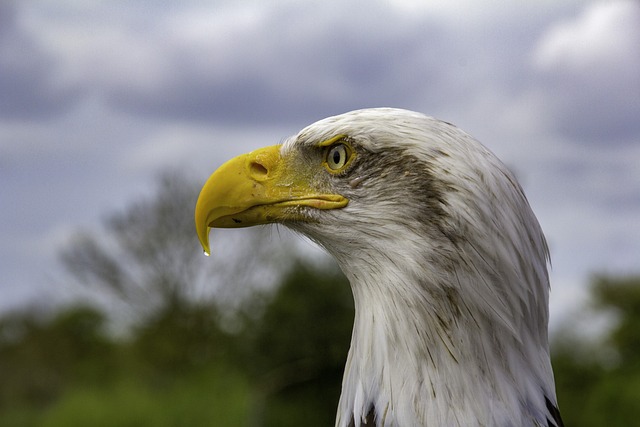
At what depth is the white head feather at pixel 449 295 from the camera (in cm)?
286

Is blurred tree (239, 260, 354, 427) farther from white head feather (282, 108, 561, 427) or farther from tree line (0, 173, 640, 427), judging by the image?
white head feather (282, 108, 561, 427)

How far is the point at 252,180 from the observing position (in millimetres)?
3475

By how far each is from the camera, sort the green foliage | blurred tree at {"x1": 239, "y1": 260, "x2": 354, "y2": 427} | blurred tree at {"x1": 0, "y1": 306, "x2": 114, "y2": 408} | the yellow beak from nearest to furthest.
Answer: the yellow beak < blurred tree at {"x1": 239, "y1": 260, "x2": 354, "y2": 427} < the green foliage < blurred tree at {"x1": 0, "y1": 306, "x2": 114, "y2": 408}

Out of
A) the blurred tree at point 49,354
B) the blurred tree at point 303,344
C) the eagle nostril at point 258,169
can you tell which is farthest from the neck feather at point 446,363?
the blurred tree at point 49,354

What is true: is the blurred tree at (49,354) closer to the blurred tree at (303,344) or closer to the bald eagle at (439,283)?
the blurred tree at (303,344)

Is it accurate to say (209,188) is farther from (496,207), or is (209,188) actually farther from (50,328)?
(50,328)

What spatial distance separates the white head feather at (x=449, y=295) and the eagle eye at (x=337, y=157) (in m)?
0.20

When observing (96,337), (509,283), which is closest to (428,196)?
(509,283)

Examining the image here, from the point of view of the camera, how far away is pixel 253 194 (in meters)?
3.45

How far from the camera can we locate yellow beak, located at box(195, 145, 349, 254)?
3447 mm

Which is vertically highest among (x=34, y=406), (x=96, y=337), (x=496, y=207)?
(x=496, y=207)

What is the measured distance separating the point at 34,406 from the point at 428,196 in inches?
1140

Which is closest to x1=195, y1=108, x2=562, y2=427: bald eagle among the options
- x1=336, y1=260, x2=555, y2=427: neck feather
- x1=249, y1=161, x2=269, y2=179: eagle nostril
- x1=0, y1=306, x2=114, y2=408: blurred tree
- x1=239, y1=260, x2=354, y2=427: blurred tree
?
x1=336, y1=260, x2=555, y2=427: neck feather

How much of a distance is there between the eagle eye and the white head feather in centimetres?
20
